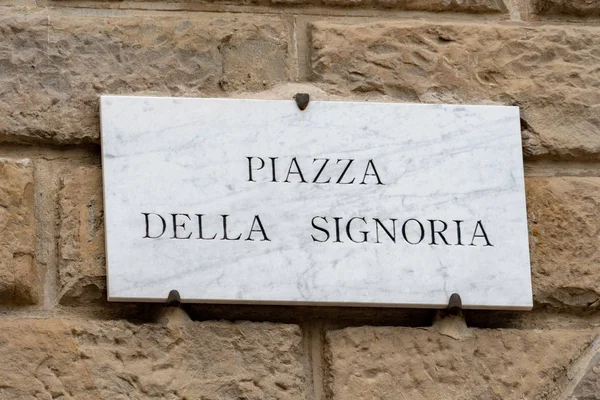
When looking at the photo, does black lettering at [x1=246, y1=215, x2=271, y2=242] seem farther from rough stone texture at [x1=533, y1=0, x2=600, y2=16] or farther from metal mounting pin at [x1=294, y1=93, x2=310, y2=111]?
rough stone texture at [x1=533, y1=0, x2=600, y2=16]

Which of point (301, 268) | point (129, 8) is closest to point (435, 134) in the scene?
point (301, 268)

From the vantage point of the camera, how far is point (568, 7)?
310 cm

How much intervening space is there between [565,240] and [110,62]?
0.84m

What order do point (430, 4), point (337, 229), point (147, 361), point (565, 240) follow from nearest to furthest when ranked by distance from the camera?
point (147, 361) < point (337, 229) < point (565, 240) < point (430, 4)

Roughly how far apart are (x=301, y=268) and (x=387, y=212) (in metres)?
0.18

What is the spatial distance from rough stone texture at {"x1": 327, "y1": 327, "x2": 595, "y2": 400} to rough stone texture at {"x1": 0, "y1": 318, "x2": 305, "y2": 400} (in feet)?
0.29

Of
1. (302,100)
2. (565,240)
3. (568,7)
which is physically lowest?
(565,240)

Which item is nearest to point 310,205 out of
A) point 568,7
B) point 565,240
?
point 565,240

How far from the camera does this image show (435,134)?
2.90 meters

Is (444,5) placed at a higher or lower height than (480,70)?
higher

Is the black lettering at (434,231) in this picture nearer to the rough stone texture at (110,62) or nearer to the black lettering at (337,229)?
the black lettering at (337,229)

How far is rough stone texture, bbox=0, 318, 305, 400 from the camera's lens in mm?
2652

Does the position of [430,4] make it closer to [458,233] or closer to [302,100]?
[302,100]

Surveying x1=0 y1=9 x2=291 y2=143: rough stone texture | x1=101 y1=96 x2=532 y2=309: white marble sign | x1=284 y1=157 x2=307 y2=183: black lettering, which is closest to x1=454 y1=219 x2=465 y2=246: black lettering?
x1=101 y1=96 x2=532 y2=309: white marble sign
